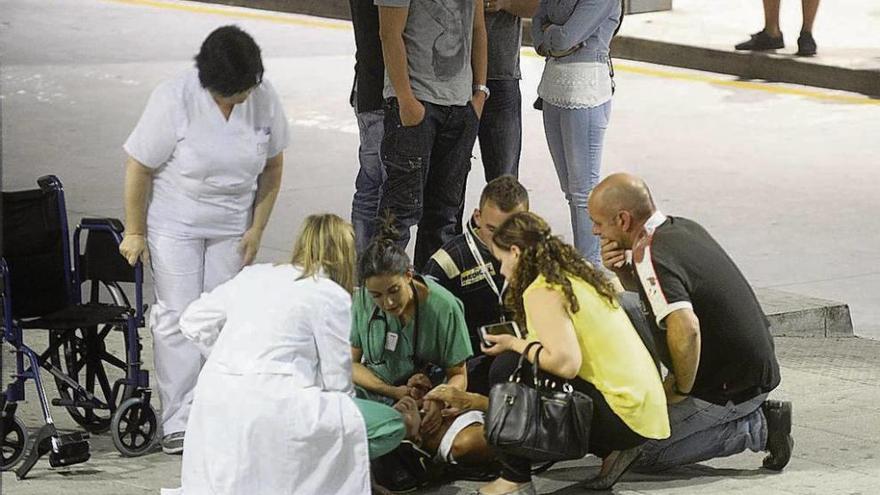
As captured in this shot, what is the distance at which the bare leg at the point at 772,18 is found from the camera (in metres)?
16.1

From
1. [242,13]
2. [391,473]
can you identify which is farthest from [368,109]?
[242,13]

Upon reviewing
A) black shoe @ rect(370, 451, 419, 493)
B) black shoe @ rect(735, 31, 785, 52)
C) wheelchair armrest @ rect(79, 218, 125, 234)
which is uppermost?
wheelchair armrest @ rect(79, 218, 125, 234)

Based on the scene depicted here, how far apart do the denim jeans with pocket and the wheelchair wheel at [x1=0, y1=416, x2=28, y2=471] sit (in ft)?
6.48

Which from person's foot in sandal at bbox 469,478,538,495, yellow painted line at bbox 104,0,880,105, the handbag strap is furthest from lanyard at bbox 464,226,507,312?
yellow painted line at bbox 104,0,880,105

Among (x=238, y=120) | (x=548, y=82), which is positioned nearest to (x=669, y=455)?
(x=238, y=120)

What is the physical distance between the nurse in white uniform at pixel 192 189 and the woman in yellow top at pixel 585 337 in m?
1.14

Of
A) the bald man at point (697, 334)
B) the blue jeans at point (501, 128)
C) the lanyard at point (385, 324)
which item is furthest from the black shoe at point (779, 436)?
the blue jeans at point (501, 128)

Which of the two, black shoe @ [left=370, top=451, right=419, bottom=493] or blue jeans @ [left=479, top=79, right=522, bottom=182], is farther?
blue jeans @ [left=479, top=79, right=522, bottom=182]

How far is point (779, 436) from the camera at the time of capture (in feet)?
21.4

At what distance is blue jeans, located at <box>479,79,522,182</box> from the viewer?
28.7ft

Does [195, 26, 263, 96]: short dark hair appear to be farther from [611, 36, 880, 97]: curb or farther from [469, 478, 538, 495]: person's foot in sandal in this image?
[611, 36, 880, 97]: curb

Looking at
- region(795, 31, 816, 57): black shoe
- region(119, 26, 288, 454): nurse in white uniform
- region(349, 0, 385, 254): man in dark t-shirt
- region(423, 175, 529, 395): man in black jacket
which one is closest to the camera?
region(119, 26, 288, 454): nurse in white uniform

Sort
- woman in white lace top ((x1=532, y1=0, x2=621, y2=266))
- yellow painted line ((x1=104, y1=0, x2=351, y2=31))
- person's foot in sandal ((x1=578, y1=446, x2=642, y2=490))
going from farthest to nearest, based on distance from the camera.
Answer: yellow painted line ((x1=104, y1=0, x2=351, y2=31)) → woman in white lace top ((x1=532, y1=0, x2=621, y2=266)) → person's foot in sandal ((x1=578, y1=446, x2=642, y2=490))

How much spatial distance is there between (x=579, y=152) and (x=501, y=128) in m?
0.43
